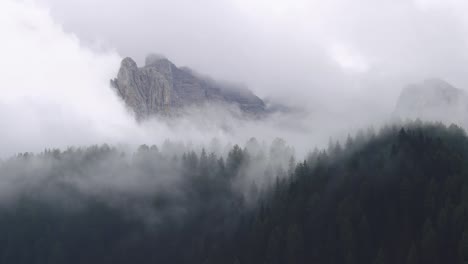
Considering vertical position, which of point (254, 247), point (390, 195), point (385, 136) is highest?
point (385, 136)

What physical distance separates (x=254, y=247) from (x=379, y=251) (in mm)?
36326

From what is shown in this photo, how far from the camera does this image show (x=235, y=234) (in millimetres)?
185625

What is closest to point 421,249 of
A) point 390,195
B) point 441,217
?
point 441,217

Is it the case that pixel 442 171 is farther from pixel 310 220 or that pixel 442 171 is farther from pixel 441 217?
pixel 310 220

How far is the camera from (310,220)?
168m

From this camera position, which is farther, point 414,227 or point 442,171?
point 442,171

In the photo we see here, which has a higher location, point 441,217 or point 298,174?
point 298,174

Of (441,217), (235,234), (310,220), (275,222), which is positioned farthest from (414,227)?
(235,234)

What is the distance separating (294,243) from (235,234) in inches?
1104

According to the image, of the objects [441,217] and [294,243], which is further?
[294,243]

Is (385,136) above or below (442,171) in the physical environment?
above

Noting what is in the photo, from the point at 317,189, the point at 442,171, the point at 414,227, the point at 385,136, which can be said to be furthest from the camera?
the point at 385,136

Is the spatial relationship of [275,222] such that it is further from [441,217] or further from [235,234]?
[441,217]

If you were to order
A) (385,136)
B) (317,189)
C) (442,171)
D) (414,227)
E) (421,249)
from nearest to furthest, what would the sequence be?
1. (421,249)
2. (414,227)
3. (442,171)
4. (317,189)
5. (385,136)
